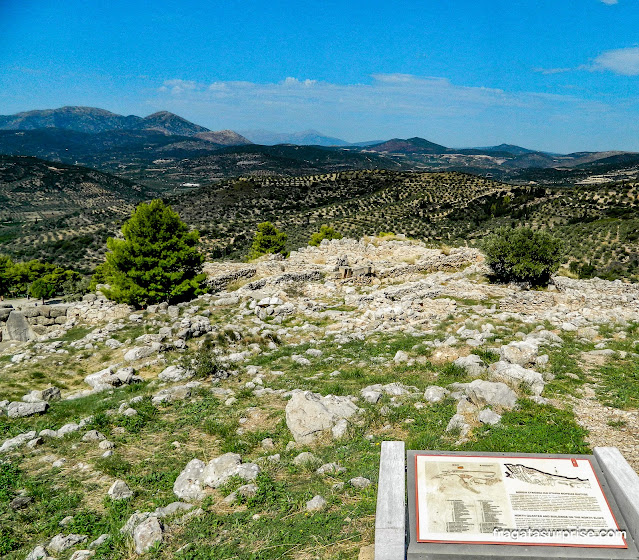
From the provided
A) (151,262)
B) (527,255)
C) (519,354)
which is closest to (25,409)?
(151,262)

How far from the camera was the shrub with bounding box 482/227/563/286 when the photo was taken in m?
18.2

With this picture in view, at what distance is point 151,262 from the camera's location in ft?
57.1

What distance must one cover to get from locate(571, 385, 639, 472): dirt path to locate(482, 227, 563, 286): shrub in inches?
488

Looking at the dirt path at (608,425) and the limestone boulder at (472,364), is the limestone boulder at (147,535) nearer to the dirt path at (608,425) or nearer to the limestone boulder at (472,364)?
the dirt path at (608,425)

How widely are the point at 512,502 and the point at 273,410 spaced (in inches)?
197

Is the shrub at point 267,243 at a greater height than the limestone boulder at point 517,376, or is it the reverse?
the limestone boulder at point 517,376

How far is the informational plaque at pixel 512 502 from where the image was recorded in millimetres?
3148

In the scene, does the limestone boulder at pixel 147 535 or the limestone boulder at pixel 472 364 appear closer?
the limestone boulder at pixel 147 535

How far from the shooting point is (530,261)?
18406mm

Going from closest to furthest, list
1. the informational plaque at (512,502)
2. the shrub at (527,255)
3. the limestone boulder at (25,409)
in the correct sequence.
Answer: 1. the informational plaque at (512,502)
2. the limestone boulder at (25,409)
3. the shrub at (527,255)

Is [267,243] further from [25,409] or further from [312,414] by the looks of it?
[312,414]

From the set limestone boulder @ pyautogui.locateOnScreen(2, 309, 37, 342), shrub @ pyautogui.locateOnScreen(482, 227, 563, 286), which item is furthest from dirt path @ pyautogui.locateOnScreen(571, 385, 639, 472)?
limestone boulder @ pyautogui.locateOnScreen(2, 309, 37, 342)

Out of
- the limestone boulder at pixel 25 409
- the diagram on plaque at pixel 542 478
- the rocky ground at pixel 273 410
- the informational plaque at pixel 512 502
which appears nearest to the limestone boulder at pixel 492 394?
the rocky ground at pixel 273 410

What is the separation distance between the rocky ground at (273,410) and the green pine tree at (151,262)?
7.11 feet
